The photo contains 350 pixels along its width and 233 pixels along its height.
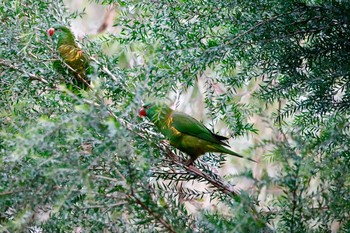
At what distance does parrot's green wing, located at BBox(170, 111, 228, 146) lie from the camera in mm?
1191

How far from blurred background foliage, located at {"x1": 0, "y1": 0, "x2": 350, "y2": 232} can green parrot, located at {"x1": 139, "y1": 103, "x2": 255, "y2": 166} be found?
3 centimetres

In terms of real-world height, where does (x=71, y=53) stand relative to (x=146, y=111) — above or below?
above

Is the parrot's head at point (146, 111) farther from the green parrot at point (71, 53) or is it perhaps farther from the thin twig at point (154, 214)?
the thin twig at point (154, 214)

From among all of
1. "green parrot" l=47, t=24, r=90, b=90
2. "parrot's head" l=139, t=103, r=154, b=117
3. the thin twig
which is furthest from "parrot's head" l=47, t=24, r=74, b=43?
the thin twig

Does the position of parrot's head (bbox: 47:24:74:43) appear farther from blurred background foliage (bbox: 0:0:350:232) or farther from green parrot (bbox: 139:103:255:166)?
green parrot (bbox: 139:103:255:166)

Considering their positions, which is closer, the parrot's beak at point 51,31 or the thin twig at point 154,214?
the thin twig at point 154,214

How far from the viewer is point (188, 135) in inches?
47.7

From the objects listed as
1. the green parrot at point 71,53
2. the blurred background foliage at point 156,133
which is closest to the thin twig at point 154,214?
the blurred background foliage at point 156,133

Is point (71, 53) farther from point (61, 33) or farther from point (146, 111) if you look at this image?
point (146, 111)

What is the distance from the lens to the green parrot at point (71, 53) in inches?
47.7

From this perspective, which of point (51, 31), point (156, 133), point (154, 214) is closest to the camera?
point (154, 214)

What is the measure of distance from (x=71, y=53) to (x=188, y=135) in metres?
0.35

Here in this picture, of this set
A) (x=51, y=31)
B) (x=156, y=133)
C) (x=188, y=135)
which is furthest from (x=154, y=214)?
(x=51, y=31)

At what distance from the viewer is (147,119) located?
45.9 inches
